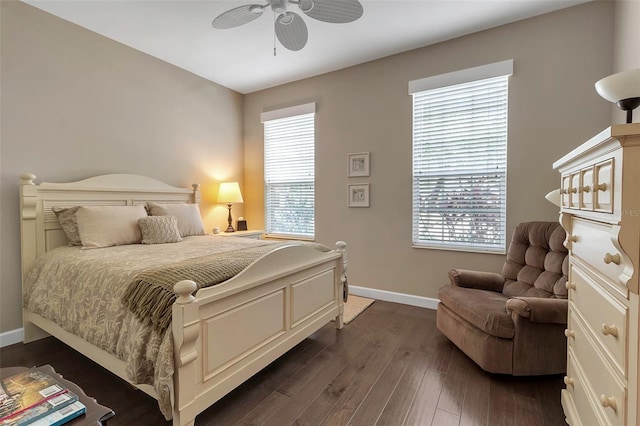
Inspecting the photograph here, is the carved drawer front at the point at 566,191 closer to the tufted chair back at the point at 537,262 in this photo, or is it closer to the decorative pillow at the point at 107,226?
the tufted chair back at the point at 537,262

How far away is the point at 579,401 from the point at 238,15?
113 inches

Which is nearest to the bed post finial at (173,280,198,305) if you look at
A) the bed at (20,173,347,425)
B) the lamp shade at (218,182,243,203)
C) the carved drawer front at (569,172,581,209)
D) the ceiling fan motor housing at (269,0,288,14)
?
the bed at (20,173,347,425)

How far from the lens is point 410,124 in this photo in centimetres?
330

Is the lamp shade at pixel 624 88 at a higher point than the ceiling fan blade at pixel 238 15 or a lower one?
lower

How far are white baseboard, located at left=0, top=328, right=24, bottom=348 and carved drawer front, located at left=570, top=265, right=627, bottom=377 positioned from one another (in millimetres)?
3882

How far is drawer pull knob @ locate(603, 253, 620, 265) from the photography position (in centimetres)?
89

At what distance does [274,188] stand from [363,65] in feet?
6.75

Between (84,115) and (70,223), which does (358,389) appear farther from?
(84,115)

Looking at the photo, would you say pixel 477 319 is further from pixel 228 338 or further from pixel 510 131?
pixel 510 131

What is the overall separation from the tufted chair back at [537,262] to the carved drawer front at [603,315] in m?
0.92

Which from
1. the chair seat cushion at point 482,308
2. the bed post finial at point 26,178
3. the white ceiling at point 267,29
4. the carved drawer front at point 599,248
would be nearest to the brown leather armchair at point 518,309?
the chair seat cushion at point 482,308


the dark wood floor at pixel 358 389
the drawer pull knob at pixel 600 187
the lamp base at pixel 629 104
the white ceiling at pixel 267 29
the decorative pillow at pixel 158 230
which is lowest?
the dark wood floor at pixel 358 389

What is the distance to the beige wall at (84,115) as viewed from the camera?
246cm

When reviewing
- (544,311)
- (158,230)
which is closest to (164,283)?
(158,230)
